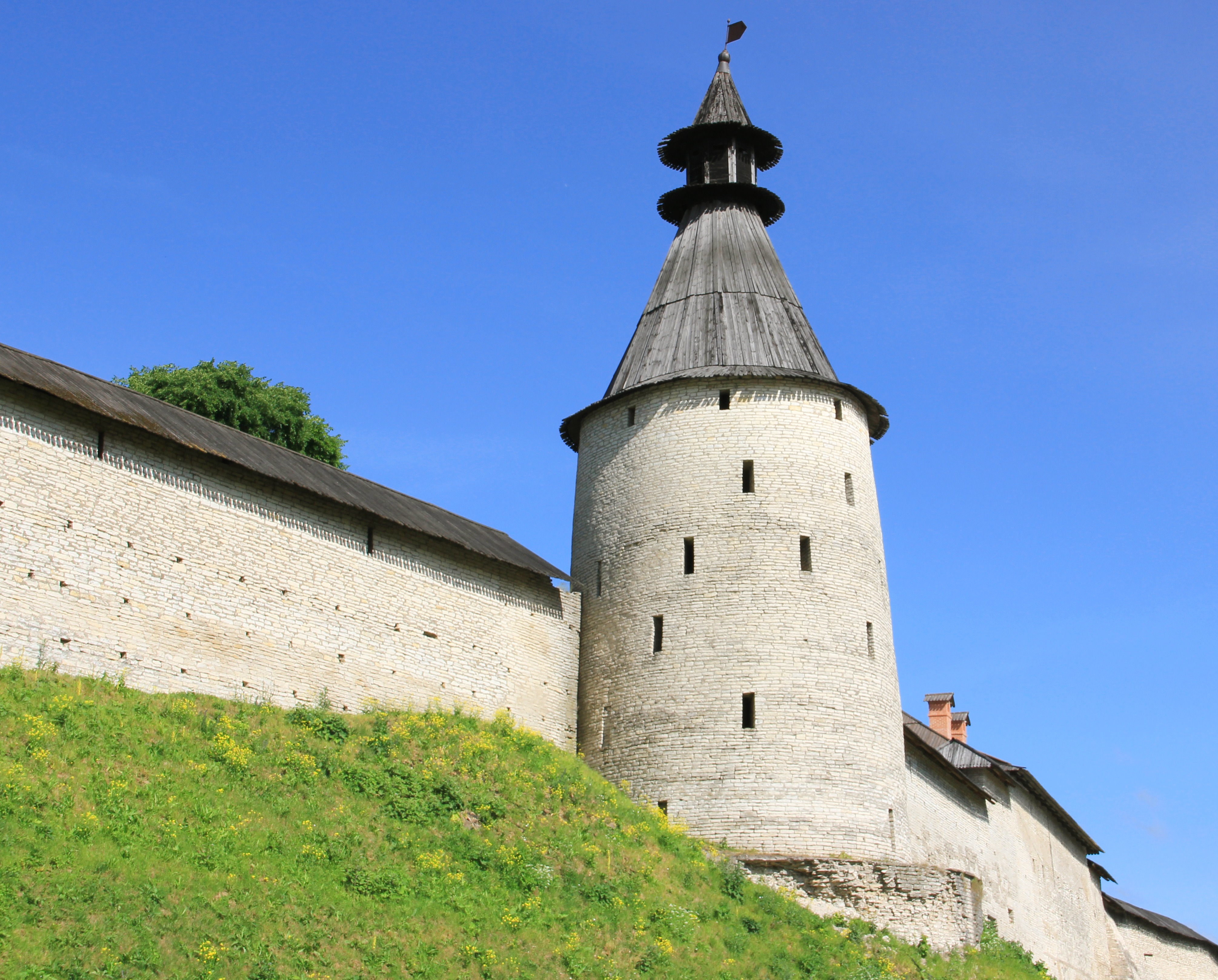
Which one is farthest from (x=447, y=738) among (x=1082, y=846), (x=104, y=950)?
(x=1082, y=846)

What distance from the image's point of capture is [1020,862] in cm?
3431

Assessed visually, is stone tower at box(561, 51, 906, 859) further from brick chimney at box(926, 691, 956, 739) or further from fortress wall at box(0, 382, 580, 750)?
brick chimney at box(926, 691, 956, 739)

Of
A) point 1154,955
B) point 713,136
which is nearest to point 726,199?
point 713,136

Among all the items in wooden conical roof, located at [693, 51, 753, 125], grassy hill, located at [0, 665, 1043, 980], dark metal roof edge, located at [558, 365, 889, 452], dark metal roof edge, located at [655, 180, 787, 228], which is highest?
wooden conical roof, located at [693, 51, 753, 125]

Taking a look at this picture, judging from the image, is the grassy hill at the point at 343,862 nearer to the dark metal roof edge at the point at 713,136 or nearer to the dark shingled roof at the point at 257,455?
the dark shingled roof at the point at 257,455

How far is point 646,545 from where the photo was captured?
997 inches

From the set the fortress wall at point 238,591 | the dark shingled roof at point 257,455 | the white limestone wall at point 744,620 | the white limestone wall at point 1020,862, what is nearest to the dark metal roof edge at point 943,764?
the white limestone wall at point 1020,862

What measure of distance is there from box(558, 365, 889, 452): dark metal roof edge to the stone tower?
4 centimetres

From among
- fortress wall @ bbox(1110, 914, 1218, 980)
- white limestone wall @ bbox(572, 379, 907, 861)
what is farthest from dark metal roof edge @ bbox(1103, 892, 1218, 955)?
white limestone wall @ bbox(572, 379, 907, 861)

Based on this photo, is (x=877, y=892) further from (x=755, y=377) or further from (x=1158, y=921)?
(x=1158, y=921)

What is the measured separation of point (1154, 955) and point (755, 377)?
107 feet

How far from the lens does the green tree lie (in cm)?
3253

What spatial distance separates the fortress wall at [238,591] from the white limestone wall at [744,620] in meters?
1.74

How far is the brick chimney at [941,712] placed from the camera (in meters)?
40.2
